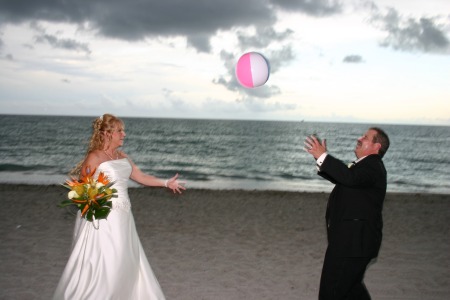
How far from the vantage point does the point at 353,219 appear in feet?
13.9

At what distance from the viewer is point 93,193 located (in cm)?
473

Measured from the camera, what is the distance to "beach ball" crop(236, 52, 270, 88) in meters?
6.30

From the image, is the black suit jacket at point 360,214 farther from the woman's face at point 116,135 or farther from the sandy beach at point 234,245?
the sandy beach at point 234,245

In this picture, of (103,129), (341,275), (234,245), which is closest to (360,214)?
(341,275)

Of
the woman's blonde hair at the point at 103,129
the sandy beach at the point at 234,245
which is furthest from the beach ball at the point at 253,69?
the sandy beach at the point at 234,245

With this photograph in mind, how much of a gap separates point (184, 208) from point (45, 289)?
698 cm

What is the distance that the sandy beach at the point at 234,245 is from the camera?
6.82 metres

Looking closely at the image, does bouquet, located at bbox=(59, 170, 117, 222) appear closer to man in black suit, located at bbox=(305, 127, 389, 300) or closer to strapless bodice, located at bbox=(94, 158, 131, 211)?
strapless bodice, located at bbox=(94, 158, 131, 211)

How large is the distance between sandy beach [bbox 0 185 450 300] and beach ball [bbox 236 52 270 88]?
8.77 ft

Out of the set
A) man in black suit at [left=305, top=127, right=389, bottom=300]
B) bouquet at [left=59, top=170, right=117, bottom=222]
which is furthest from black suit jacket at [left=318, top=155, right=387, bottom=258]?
bouquet at [left=59, top=170, right=117, bottom=222]

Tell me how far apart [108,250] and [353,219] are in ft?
7.80

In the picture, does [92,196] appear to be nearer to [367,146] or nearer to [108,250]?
[108,250]

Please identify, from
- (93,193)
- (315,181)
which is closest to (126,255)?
(93,193)

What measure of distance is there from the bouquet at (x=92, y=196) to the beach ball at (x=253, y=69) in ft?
7.74
